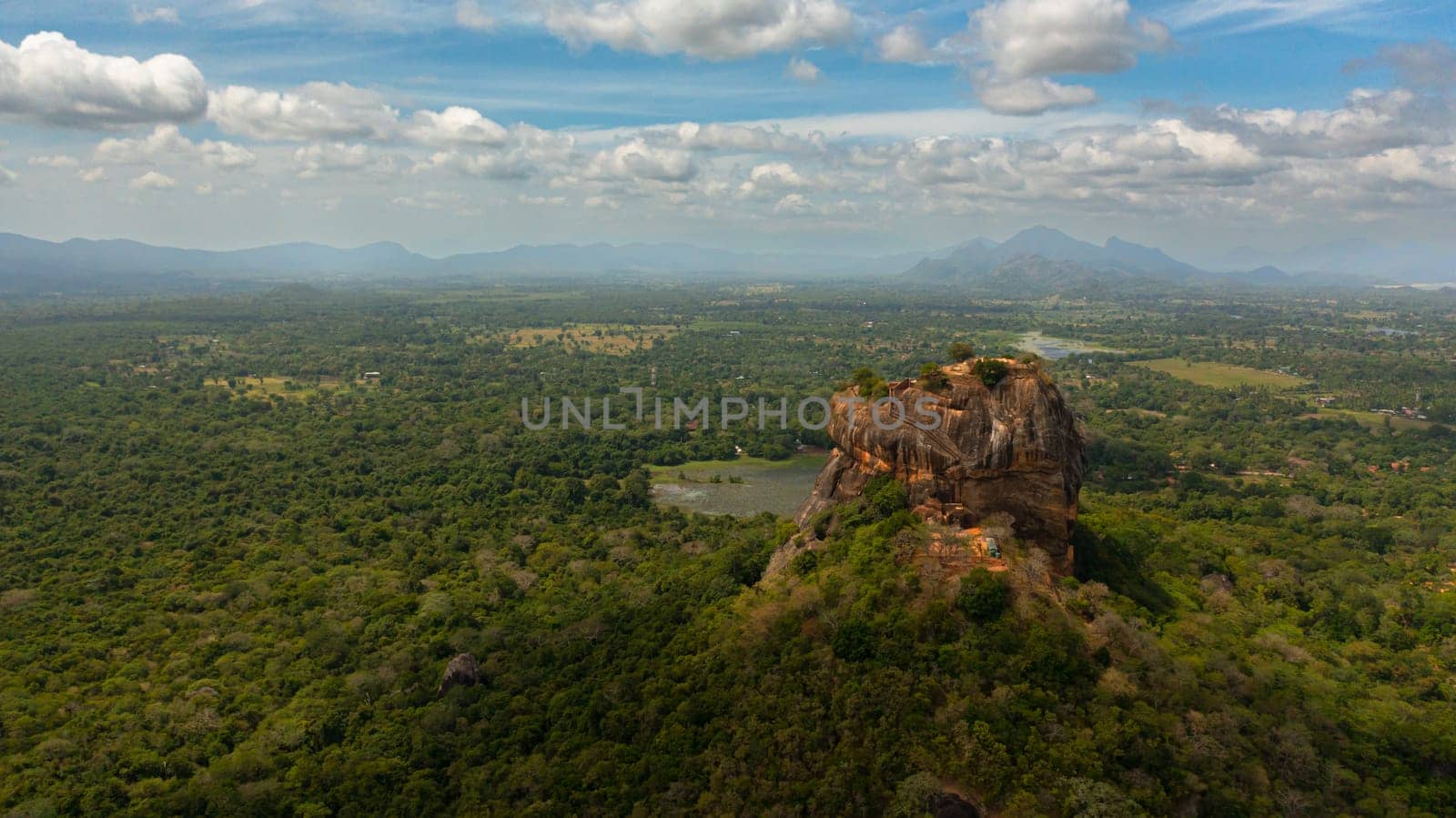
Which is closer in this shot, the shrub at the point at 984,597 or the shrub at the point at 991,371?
the shrub at the point at 984,597

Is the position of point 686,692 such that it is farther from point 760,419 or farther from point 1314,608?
point 760,419

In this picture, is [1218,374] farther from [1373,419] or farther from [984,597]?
[984,597]

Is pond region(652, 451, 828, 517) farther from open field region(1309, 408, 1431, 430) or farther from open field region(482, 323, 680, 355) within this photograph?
open field region(482, 323, 680, 355)

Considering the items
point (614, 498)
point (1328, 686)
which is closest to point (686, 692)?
point (1328, 686)

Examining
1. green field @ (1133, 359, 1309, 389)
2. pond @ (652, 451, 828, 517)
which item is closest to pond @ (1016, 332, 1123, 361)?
green field @ (1133, 359, 1309, 389)

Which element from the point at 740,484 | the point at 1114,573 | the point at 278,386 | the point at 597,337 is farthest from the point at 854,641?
the point at 597,337

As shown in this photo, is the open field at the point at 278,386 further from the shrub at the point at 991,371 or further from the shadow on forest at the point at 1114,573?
the shadow on forest at the point at 1114,573

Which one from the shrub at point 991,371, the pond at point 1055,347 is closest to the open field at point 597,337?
the pond at point 1055,347
